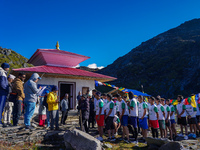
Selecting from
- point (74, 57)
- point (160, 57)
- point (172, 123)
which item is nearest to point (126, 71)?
point (160, 57)

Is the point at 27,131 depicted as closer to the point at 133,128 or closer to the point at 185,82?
the point at 133,128

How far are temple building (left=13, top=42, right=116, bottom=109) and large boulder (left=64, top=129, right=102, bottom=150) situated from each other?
23.0ft

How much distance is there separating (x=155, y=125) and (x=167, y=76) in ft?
160

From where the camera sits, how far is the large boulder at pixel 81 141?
179 inches

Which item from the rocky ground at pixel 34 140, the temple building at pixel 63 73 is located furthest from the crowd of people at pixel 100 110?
the temple building at pixel 63 73

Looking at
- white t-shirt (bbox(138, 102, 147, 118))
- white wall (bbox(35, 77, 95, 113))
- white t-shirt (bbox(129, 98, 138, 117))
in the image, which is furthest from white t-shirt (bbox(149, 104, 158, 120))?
white wall (bbox(35, 77, 95, 113))

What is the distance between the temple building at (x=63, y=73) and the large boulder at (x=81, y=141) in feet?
23.0

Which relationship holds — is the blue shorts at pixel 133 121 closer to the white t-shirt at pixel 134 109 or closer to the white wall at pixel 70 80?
the white t-shirt at pixel 134 109

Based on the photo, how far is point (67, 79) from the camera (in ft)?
42.3

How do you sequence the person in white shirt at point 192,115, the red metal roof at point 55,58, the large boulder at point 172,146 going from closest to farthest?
the large boulder at point 172,146
the person in white shirt at point 192,115
the red metal roof at point 55,58

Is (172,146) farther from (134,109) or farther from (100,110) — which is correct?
(100,110)

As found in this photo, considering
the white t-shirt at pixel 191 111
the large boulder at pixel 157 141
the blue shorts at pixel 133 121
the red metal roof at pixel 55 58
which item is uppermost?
the red metal roof at pixel 55 58

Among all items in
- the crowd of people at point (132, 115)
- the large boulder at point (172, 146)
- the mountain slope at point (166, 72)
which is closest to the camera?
the large boulder at point (172, 146)

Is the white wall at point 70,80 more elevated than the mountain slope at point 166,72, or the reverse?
the mountain slope at point 166,72
